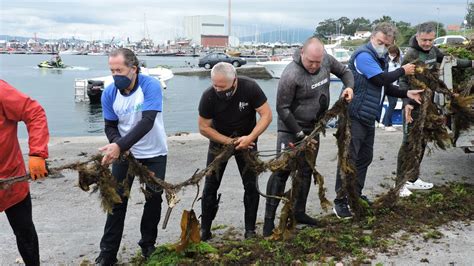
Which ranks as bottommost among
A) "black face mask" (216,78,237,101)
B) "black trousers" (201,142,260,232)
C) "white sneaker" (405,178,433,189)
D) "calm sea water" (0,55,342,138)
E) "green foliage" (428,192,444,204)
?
"calm sea water" (0,55,342,138)

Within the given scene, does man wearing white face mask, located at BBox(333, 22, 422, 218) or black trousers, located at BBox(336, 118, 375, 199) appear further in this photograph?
black trousers, located at BBox(336, 118, 375, 199)

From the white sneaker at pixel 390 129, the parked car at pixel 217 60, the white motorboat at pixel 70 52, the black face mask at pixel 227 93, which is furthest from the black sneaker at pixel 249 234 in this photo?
the white motorboat at pixel 70 52

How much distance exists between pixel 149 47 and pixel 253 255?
571ft

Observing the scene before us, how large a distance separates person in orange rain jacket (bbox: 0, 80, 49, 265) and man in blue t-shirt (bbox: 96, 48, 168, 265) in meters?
0.55

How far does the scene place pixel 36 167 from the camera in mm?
3869

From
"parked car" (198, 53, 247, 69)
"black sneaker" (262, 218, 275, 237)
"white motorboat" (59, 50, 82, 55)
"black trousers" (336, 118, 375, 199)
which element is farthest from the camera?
"white motorboat" (59, 50, 82, 55)

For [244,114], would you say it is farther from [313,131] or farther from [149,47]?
[149,47]

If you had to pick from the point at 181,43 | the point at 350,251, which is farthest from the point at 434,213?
the point at 181,43

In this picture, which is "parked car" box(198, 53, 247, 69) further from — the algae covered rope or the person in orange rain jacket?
the person in orange rain jacket

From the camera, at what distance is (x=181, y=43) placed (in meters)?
167

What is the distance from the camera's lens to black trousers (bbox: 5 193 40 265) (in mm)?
4160

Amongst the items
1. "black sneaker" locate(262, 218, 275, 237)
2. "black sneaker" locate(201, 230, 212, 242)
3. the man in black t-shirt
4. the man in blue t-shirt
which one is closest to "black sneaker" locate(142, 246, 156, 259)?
the man in blue t-shirt

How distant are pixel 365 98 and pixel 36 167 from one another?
3.41 m

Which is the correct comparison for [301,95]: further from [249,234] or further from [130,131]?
[130,131]
